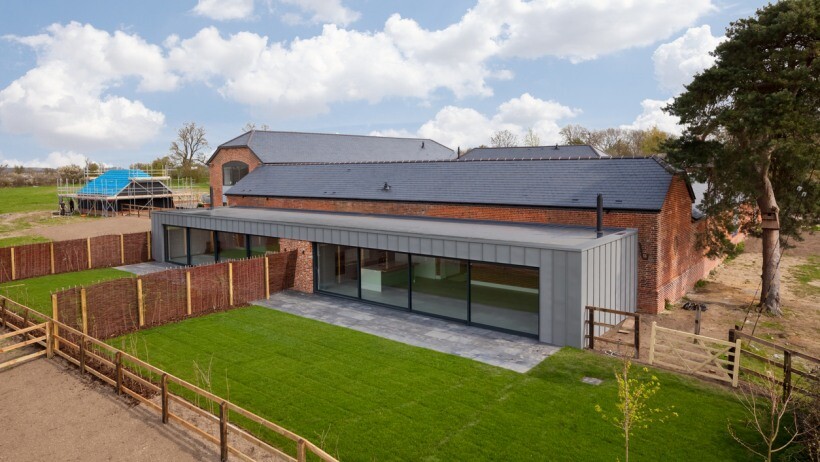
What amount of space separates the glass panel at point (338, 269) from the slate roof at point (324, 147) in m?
22.4

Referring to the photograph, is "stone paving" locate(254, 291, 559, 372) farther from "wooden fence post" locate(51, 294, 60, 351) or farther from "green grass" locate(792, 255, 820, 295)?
"green grass" locate(792, 255, 820, 295)

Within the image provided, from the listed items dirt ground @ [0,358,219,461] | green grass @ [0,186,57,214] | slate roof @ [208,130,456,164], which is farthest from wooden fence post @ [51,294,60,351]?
green grass @ [0,186,57,214]

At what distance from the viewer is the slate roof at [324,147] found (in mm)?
45031

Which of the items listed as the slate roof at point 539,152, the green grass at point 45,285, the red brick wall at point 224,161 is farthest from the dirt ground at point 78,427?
the slate roof at point 539,152

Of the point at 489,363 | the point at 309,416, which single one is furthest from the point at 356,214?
the point at 309,416

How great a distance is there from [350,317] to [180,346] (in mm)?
5482

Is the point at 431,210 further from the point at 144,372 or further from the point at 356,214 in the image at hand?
the point at 144,372

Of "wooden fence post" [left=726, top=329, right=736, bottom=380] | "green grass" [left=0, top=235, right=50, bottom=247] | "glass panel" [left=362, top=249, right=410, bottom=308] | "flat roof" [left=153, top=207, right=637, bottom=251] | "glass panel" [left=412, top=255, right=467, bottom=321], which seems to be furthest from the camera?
"green grass" [left=0, top=235, right=50, bottom=247]

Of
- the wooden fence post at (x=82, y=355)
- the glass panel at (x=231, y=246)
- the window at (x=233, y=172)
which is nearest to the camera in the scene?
the wooden fence post at (x=82, y=355)

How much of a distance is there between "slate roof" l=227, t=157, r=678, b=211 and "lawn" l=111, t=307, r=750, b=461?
8.34 metres

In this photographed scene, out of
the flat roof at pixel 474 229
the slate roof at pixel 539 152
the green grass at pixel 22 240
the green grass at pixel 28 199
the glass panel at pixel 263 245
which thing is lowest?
the green grass at pixel 22 240

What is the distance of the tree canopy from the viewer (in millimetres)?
17578

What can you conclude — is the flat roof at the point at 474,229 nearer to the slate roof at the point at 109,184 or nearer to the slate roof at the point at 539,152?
the slate roof at the point at 539,152

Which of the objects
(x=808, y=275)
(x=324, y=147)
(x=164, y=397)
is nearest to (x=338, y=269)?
(x=164, y=397)
